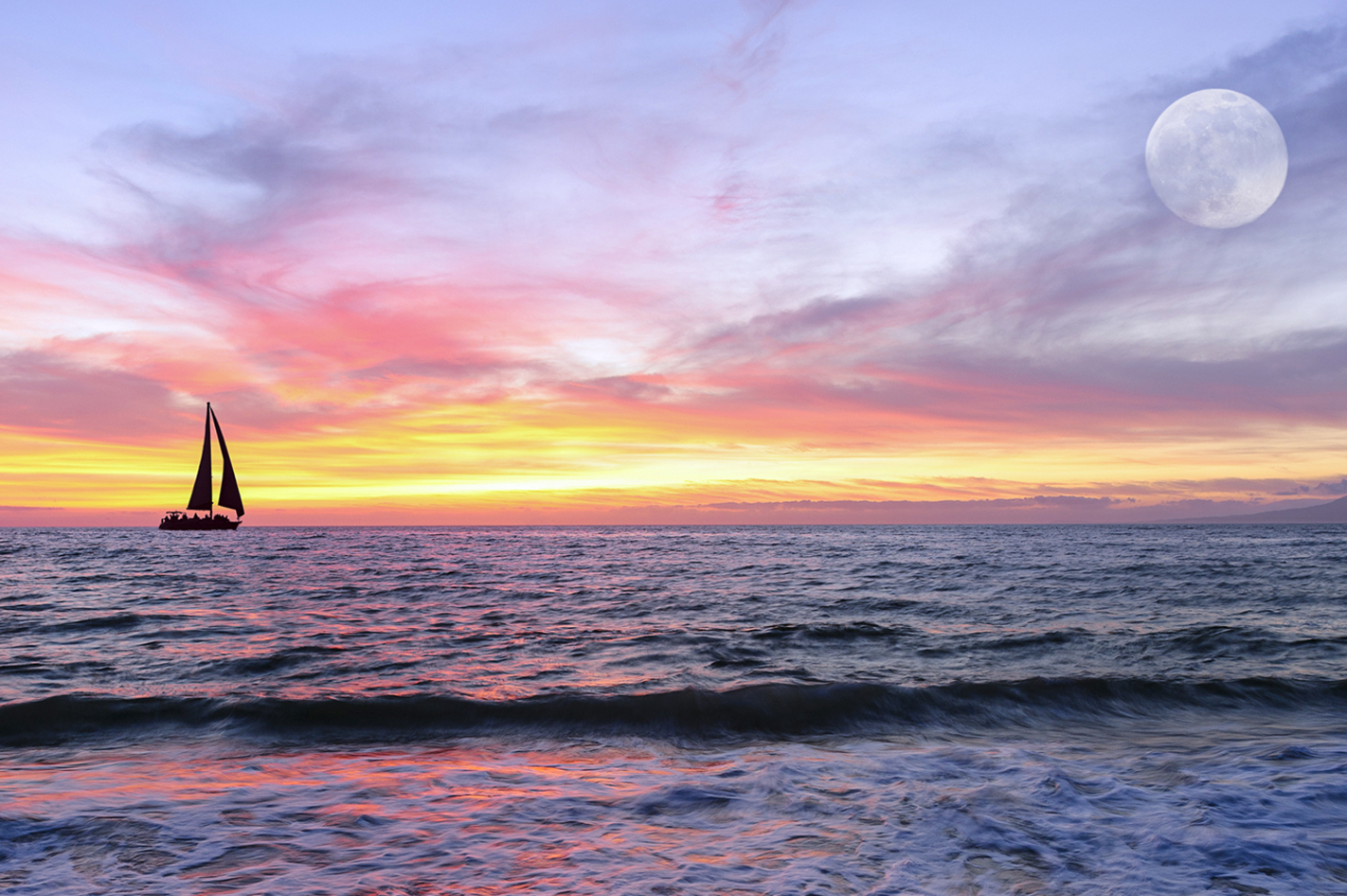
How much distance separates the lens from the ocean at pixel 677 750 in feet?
16.5

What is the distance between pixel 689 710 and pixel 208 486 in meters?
98.4

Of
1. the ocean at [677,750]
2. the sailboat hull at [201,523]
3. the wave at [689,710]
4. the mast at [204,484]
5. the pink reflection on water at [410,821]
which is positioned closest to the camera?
the pink reflection on water at [410,821]

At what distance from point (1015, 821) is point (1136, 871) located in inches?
38.8

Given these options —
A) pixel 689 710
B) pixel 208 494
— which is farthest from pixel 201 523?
pixel 689 710

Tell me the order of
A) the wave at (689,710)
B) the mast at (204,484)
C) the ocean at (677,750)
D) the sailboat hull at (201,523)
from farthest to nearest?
the sailboat hull at (201,523)
the mast at (204,484)
the wave at (689,710)
the ocean at (677,750)

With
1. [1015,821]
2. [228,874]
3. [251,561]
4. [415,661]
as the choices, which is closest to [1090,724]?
[1015,821]

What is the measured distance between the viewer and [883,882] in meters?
4.74

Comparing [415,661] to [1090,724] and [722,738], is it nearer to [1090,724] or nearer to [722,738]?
[722,738]

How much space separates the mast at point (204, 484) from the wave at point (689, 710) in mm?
87450

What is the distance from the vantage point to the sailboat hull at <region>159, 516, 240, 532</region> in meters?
99.5

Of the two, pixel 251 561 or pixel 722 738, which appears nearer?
pixel 722 738

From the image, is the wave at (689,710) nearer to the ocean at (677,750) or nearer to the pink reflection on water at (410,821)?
the ocean at (677,750)

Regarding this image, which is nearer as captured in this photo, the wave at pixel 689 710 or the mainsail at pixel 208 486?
the wave at pixel 689 710

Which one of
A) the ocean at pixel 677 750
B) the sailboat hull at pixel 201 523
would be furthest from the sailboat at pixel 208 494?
the ocean at pixel 677 750
